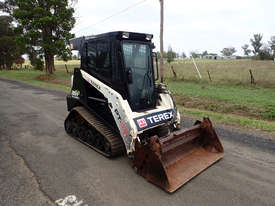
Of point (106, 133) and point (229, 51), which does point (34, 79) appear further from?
point (229, 51)

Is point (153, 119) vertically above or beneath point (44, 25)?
beneath

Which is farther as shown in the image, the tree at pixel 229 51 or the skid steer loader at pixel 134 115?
the tree at pixel 229 51

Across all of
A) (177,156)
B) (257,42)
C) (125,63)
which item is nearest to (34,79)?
(125,63)

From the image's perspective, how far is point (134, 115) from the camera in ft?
13.7

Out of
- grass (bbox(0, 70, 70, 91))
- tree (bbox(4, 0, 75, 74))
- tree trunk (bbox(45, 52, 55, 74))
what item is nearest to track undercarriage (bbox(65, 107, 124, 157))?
grass (bbox(0, 70, 70, 91))

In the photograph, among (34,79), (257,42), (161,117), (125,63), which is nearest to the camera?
(125,63)

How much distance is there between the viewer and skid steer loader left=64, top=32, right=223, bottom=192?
148 inches

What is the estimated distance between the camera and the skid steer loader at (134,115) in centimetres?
375

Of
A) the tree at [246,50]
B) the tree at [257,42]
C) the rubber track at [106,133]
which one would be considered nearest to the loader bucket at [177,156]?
the rubber track at [106,133]

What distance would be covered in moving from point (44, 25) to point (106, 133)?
21.2m

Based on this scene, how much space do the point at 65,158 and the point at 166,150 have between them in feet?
7.29

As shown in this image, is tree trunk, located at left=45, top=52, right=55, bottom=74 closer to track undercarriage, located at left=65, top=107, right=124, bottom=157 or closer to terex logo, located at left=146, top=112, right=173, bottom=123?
track undercarriage, located at left=65, top=107, right=124, bottom=157

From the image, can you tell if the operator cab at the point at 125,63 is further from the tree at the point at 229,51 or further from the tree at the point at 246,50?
the tree at the point at 229,51

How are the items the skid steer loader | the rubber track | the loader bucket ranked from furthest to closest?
the rubber track, the skid steer loader, the loader bucket
